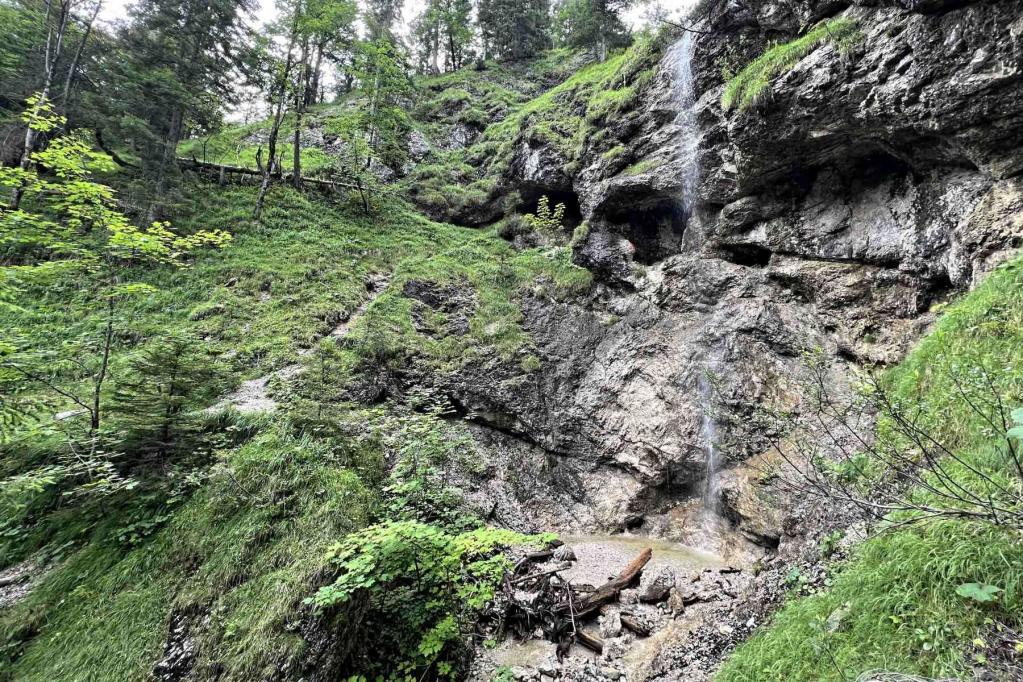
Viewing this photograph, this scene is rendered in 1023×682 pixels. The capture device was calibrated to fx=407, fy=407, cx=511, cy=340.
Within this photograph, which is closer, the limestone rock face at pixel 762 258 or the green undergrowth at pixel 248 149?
the limestone rock face at pixel 762 258

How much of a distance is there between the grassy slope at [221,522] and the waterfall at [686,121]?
727 centimetres

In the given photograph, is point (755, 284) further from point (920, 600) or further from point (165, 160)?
point (165, 160)

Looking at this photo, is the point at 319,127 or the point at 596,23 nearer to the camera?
the point at 596,23

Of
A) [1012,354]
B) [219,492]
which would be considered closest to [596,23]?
[1012,354]

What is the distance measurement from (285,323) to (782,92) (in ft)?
45.6

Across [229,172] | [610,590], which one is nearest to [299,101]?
[229,172]

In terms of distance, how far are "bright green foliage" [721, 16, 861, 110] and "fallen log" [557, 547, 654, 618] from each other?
10.8 metres

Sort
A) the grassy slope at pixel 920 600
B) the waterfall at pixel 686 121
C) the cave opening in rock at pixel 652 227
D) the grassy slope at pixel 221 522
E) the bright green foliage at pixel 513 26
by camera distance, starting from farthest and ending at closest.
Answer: the bright green foliage at pixel 513 26, the cave opening in rock at pixel 652 227, the waterfall at pixel 686 121, the grassy slope at pixel 221 522, the grassy slope at pixel 920 600

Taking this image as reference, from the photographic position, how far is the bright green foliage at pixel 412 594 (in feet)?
14.9

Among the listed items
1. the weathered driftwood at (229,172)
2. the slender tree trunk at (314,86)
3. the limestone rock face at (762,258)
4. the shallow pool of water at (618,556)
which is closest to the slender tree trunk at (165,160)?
the weathered driftwood at (229,172)

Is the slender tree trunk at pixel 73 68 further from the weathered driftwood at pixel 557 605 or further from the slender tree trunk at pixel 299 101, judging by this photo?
the weathered driftwood at pixel 557 605

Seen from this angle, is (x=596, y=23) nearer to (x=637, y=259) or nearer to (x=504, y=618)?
(x=637, y=259)

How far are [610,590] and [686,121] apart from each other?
1349cm

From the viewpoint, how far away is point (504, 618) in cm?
639
